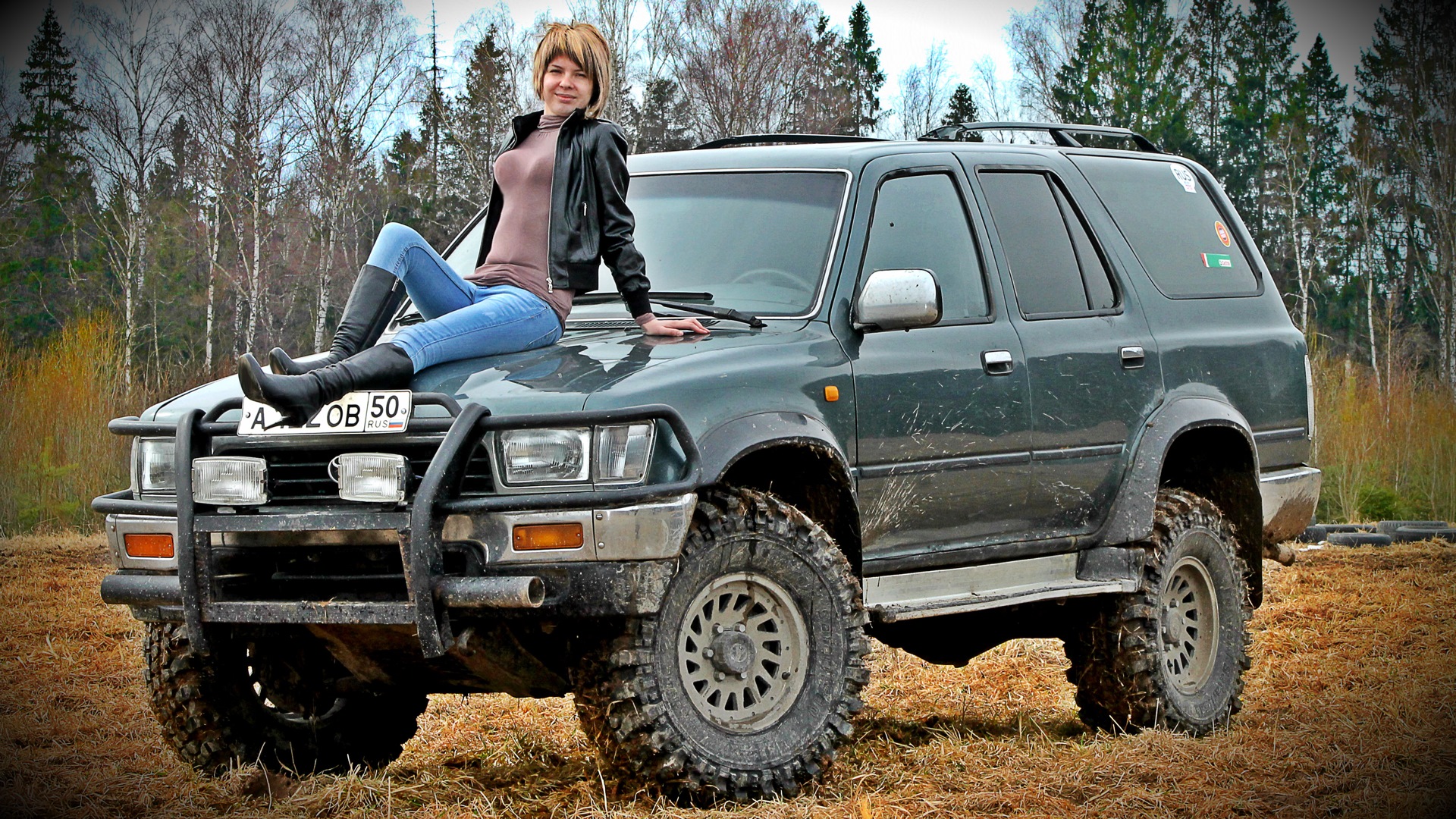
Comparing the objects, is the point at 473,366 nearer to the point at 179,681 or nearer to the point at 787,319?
the point at 787,319

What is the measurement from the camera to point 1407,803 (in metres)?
4.84

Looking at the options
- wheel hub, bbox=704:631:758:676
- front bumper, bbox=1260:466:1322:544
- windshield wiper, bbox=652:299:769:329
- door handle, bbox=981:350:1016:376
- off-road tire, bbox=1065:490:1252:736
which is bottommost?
off-road tire, bbox=1065:490:1252:736

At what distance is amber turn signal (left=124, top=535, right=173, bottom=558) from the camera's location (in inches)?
183

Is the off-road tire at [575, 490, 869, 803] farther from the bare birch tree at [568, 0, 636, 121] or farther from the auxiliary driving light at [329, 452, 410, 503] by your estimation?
the bare birch tree at [568, 0, 636, 121]

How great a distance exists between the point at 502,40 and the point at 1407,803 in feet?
99.8

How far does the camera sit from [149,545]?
15.4ft

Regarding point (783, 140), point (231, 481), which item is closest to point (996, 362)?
point (783, 140)

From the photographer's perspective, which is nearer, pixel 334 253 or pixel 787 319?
pixel 787 319

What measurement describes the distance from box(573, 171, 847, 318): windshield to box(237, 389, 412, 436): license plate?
1195 millimetres

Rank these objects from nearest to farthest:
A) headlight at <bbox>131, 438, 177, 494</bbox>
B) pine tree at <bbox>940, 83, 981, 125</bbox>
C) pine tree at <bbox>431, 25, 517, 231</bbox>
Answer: headlight at <bbox>131, 438, 177, 494</bbox>
pine tree at <bbox>431, 25, 517, 231</bbox>
pine tree at <bbox>940, 83, 981, 125</bbox>

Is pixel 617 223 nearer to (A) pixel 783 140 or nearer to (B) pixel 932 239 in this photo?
(B) pixel 932 239

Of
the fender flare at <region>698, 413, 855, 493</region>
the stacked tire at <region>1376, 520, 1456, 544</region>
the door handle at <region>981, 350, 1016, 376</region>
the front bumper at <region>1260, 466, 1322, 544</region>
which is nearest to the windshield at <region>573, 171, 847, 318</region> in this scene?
the fender flare at <region>698, 413, 855, 493</region>

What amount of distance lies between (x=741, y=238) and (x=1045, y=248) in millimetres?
1324

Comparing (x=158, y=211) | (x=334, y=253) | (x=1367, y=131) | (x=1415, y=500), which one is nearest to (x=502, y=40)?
(x=334, y=253)
